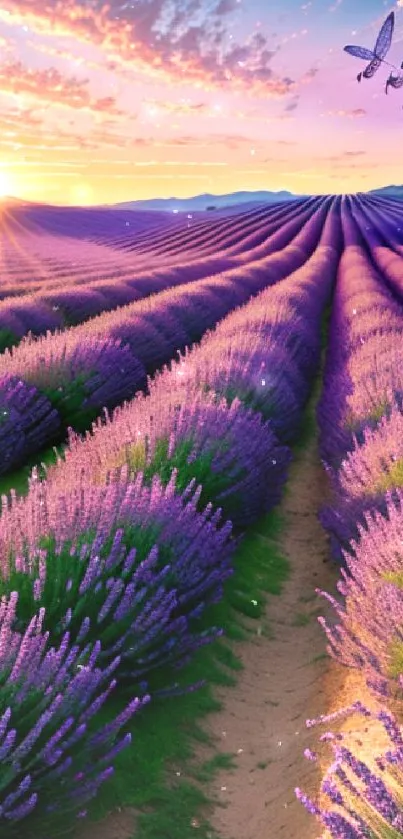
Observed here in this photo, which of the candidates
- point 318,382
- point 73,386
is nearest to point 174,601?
point 73,386

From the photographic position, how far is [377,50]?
2.92 meters

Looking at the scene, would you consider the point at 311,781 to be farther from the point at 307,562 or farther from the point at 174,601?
the point at 307,562

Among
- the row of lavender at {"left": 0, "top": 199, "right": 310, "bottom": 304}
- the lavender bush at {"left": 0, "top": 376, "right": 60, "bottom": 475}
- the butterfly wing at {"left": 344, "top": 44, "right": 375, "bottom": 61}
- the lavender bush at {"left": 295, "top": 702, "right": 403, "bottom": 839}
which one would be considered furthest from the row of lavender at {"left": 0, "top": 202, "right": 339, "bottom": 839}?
the row of lavender at {"left": 0, "top": 199, "right": 310, "bottom": 304}

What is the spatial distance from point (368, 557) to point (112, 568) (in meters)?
0.94

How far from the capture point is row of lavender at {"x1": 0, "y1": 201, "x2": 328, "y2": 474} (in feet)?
15.8

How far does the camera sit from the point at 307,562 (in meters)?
3.63

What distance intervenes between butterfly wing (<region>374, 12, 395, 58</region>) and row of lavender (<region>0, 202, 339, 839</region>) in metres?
1.79

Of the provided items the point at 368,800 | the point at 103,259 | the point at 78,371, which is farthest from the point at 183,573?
the point at 103,259

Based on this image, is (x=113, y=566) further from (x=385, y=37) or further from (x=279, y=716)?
(x=385, y=37)

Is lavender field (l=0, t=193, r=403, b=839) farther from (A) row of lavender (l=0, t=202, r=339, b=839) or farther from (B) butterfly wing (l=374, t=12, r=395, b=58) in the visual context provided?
(B) butterfly wing (l=374, t=12, r=395, b=58)

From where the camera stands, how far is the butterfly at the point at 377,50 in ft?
9.17

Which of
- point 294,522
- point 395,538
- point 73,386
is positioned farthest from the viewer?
point 73,386

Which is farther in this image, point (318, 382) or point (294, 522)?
point (318, 382)

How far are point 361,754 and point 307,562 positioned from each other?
153cm
